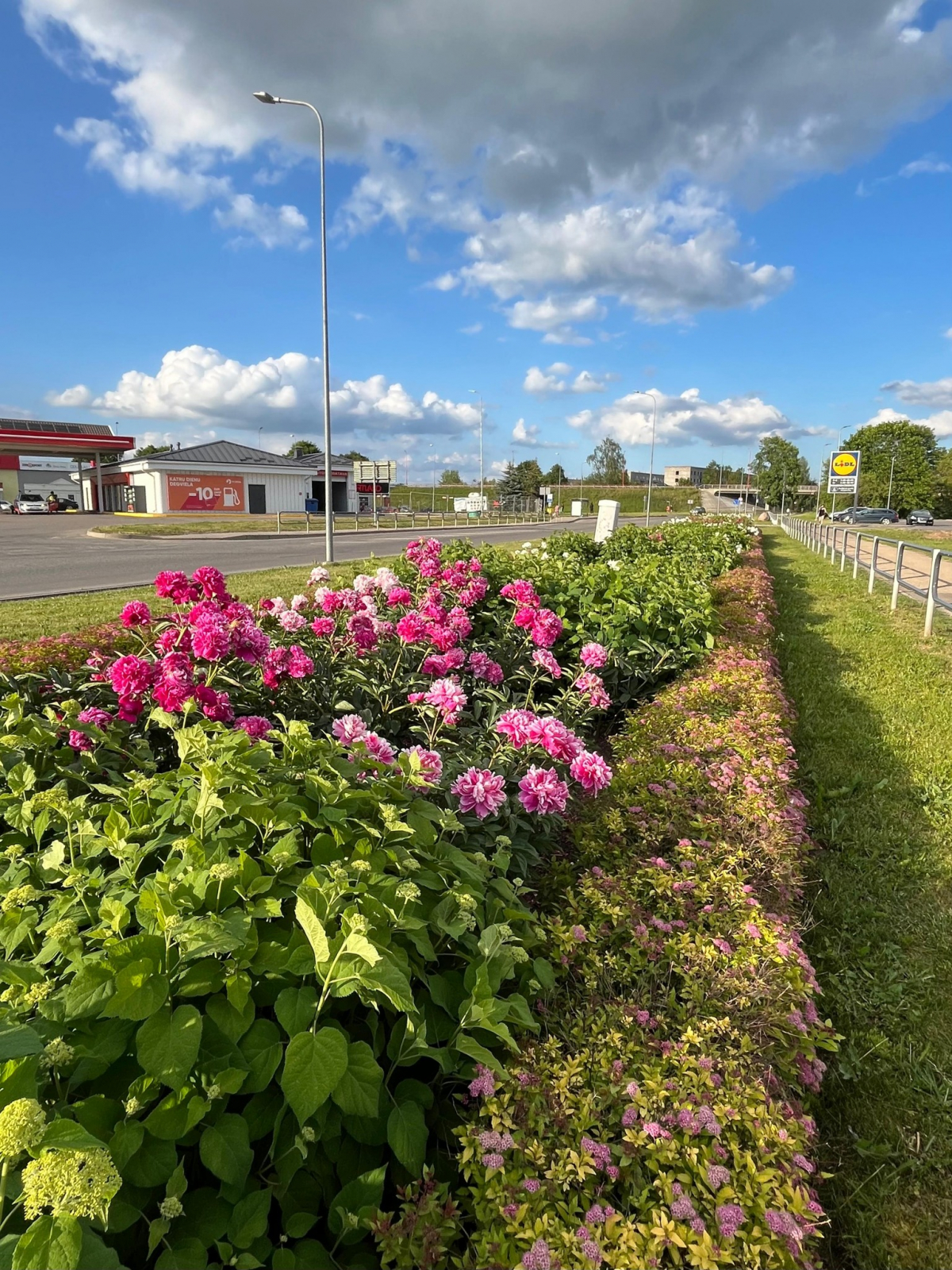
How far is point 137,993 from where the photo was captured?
1.21m

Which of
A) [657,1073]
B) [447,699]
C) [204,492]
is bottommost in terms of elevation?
[657,1073]

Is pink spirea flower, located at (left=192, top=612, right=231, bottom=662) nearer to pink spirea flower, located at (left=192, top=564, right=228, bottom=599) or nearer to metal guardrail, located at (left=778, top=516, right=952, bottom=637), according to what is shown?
pink spirea flower, located at (left=192, top=564, right=228, bottom=599)

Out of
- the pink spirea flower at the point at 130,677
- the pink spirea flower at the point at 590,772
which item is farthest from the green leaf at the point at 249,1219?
the pink spirea flower at the point at 130,677

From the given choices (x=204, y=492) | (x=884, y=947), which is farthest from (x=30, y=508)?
(x=884, y=947)

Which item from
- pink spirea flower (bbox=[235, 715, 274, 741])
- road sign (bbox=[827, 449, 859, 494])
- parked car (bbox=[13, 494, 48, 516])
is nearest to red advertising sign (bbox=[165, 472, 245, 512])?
parked car (bbox=[13, 494, 48, 516])

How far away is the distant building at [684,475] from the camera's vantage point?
156250mm

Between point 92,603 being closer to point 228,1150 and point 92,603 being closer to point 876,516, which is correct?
point 228,1150

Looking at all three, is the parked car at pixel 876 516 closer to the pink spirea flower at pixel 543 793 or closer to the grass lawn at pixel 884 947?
the grass lawn at pixel 884 947

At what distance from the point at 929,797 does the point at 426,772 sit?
3.83m

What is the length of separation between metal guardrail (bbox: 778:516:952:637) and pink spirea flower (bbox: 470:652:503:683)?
6502mm

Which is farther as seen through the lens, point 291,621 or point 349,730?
point 291,621

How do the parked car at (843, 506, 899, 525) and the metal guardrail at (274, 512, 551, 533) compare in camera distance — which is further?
the parked car at (843, 506, 899, 525)

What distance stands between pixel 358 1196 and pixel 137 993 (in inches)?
22.1

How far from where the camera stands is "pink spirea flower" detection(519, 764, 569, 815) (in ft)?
7.66
